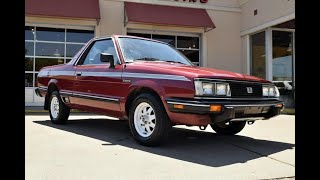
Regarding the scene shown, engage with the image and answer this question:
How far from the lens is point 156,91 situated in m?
5.18

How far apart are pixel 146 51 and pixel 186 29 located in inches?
423

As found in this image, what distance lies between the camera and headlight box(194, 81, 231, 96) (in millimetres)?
4805

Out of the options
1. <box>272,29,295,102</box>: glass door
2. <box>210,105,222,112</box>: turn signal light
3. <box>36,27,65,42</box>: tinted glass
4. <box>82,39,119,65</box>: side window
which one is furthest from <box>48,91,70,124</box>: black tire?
<box>272,29,295,102</box>: glass door

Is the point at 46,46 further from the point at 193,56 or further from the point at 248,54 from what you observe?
the point at 248,54

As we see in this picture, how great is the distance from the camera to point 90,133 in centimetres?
650

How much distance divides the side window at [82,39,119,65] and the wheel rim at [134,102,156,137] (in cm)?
121

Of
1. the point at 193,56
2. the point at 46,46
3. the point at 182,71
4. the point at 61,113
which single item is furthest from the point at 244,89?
the point at 193,56

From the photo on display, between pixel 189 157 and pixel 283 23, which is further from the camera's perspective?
pixel 283 23

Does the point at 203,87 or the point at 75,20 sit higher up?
the point at 75,20

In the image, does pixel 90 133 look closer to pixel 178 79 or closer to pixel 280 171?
pixel 178 79

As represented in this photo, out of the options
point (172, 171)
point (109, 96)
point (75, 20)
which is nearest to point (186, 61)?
point (109, 96)

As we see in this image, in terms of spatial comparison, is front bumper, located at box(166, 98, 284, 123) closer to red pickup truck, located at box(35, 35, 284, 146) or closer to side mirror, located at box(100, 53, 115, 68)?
red pickup truck, located at box(35, 35, 284, 146)
